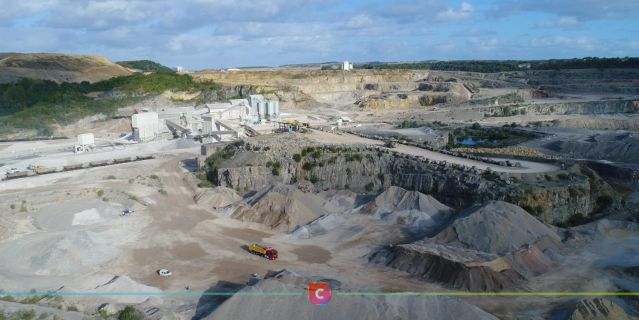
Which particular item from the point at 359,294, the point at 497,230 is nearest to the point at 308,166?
the point at 497,230

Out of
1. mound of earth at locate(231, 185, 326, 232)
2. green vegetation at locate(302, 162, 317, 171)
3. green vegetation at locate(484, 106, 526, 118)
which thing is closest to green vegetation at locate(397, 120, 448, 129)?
green vegetation at locate(484, 106, 526, 118)

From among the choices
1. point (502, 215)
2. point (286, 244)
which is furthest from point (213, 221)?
point (502, 215)

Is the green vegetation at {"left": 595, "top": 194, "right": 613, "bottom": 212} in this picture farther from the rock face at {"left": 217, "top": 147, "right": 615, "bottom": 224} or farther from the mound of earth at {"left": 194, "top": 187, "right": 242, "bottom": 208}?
the mound of earth at {"left": 194, "top": 187, "right": 242, "bottom": 208}

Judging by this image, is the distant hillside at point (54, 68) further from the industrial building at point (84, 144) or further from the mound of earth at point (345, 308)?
the mound of earth at point (345, 308)

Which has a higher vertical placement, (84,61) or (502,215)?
(84,61)

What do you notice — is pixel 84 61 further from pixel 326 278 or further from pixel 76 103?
pixel 326 278

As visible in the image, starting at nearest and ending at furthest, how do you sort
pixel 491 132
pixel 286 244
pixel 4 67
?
pixel 286 244, pixel 491 132, pixel 4 67
